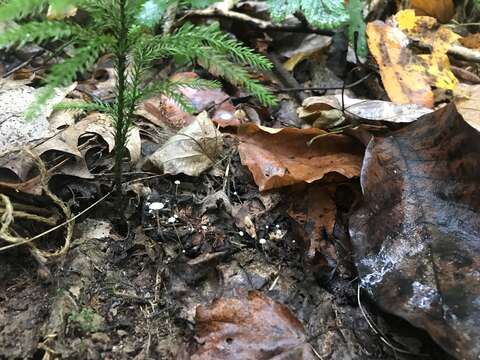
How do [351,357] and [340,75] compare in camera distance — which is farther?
[340,75]

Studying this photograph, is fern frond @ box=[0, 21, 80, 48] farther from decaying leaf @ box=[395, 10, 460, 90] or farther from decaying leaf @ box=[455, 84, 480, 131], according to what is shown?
decaying leaf @ box=[395, 10, 460, 90]

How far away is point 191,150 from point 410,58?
139cm

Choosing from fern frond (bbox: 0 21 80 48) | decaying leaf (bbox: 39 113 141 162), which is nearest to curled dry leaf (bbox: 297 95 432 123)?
decaying leaf (bbox: 39 113 141 162)

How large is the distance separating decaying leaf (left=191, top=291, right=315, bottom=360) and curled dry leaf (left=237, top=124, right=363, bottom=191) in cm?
55

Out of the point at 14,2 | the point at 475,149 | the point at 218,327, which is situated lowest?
the point at 218,327

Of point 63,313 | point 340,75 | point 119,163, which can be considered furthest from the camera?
point 340,75

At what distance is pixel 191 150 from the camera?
205 centimetres

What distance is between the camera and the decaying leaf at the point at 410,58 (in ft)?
8.09

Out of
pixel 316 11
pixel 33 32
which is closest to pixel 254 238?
pixel 33 32

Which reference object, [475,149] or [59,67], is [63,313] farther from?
[475,149]

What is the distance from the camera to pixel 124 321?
151cm

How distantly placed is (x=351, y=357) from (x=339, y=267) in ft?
1.05

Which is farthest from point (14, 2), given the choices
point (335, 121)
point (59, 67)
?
point (335, 121)

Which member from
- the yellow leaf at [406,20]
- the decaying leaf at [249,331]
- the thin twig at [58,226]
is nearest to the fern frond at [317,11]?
the yellow leaf at [406,20]
